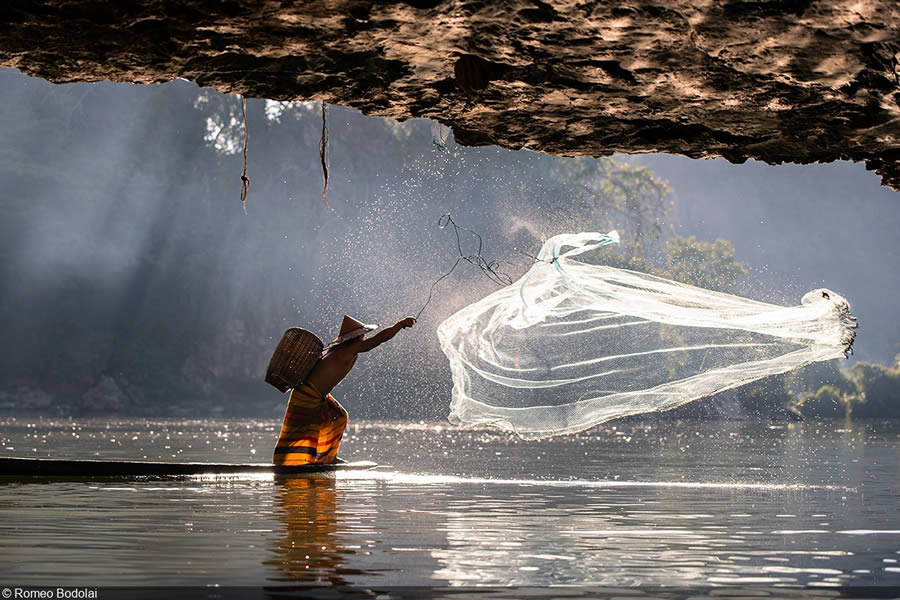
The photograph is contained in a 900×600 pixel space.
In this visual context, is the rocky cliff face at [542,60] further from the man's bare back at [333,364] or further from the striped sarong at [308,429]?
the striped sarong at [308,429]

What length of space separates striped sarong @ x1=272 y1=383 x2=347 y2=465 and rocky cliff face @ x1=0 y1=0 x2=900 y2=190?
6933 millimetres

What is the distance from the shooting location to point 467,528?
7.79 metres

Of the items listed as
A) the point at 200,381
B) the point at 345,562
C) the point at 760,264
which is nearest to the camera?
the point at 345,562

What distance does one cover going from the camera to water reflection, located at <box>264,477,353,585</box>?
222 inches

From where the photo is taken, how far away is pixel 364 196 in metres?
62.9

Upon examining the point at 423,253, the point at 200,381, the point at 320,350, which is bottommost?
the point at 200,381

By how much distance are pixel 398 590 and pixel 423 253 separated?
184ft

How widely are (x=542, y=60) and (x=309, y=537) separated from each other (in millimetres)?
3558

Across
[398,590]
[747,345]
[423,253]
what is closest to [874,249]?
[423,253]

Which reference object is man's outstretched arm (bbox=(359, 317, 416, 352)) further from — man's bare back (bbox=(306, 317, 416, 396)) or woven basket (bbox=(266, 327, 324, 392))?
woven basket (bbox=(266, 327, 324, 392))

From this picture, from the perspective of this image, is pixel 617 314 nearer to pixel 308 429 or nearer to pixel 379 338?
pixel 379 338

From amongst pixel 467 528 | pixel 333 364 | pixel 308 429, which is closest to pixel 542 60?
pixel 467 528

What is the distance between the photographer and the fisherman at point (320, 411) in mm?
12391

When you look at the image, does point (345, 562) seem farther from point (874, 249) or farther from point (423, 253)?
point (874, 249)
